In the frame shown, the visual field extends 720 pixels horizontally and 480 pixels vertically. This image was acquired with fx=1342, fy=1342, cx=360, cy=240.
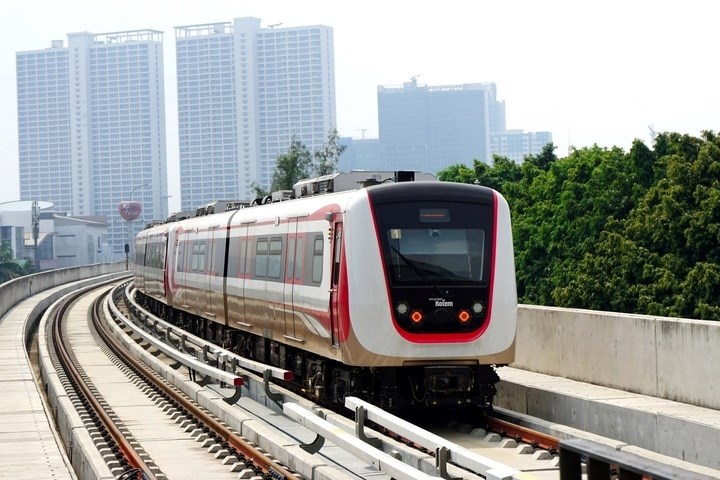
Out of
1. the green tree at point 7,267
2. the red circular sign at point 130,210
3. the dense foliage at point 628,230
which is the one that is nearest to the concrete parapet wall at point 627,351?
the dense foliage at point 628,230

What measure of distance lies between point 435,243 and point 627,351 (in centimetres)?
261

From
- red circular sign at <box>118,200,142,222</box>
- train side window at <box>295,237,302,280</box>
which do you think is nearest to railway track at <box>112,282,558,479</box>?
train side window at <box>295,237,302,280</box>

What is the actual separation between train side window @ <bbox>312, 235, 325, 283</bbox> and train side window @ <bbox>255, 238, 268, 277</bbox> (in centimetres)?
367

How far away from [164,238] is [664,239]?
66.0 ft

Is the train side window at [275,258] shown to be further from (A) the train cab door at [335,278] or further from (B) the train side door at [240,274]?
(A) the train cab door at [335,278]

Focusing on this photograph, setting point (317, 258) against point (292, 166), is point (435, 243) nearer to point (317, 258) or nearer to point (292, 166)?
point (317, 258)

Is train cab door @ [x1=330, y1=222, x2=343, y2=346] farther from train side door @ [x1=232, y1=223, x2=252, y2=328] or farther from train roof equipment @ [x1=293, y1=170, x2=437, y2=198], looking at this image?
train side door @ [x1=232, y1=223, x2=252, y2=328]

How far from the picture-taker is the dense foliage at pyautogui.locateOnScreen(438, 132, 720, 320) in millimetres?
47188

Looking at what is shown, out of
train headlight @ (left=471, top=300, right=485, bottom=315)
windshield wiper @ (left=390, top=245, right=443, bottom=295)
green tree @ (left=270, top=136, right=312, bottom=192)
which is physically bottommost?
train headlight @ (left=471, top=300, right=485, bottom=315)

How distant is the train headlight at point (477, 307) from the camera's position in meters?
15.8

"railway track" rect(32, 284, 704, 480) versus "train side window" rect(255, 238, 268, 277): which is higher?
"train side window" rect(255, 238, 268, 277)

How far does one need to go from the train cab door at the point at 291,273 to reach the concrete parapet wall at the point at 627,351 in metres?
3.30

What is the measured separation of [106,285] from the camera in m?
79.4

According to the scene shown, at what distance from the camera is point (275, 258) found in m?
20.3
